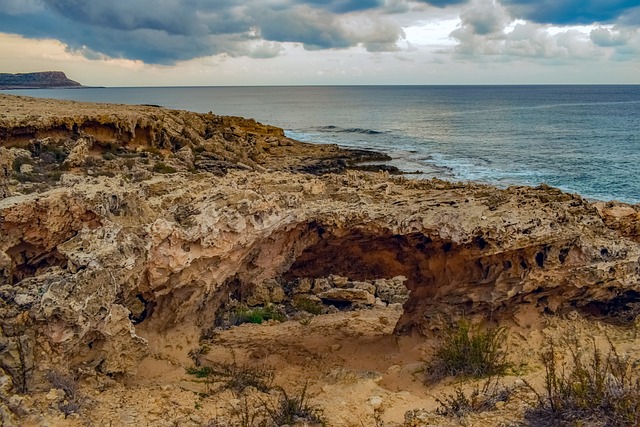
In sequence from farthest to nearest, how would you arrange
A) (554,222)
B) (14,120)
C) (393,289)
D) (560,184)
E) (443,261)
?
(560,184)
(393,289)
(14,120)
(443,261)
(554,222)

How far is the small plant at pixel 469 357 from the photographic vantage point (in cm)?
938

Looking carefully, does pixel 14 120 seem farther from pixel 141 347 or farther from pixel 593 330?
pixel 593 330

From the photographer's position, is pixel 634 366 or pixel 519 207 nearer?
pixel 634 366

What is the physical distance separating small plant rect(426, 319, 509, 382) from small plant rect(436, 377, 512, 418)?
80cm

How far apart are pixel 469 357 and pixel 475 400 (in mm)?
1667

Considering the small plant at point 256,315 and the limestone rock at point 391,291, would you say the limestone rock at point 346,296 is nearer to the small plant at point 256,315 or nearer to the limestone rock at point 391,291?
the limestone rock at point 391,291

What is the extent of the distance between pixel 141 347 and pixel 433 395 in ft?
17.3

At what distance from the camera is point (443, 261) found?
39.8 ft

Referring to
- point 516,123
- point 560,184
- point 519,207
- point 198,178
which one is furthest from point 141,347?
point 516,123

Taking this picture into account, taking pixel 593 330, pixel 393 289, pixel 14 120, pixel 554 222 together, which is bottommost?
pixel 393 289

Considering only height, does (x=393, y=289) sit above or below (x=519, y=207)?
below

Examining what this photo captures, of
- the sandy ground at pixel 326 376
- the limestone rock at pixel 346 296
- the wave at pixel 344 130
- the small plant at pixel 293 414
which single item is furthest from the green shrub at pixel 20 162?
the wave at pixel 344 130

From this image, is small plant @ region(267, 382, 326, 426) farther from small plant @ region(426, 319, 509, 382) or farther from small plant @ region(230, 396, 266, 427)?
small plant @ region(426, 319, 509, 382)

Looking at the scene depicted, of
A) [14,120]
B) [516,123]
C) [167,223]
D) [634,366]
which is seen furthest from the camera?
[516,123]
